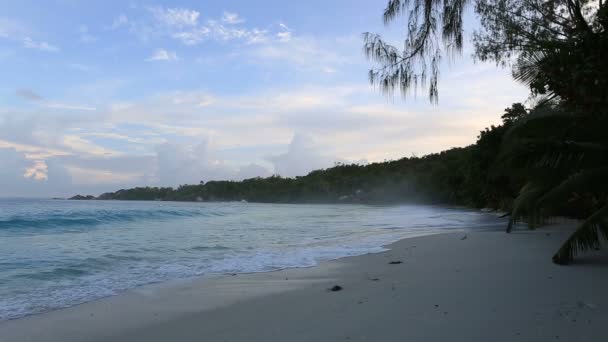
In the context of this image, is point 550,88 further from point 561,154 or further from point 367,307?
point 367,307

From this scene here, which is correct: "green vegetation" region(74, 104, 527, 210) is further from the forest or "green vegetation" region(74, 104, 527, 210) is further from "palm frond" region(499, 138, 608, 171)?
"palm frond" region(499, 138, 608, 171)

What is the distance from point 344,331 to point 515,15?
7655mm

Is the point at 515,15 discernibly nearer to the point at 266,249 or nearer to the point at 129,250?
the point at 266,249

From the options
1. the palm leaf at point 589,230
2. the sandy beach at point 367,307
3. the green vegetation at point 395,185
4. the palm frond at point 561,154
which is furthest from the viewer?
the green vegetation at point 395,185

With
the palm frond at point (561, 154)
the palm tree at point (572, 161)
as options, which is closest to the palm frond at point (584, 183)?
the palm tree at point (572, 161)

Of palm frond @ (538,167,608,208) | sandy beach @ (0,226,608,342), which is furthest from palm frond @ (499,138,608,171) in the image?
sandy beach @ (0,226,608,342)

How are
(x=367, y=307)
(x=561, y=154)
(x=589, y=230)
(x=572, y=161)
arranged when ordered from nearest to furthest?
(x=367, y=307) → (x=589, y=230) → (x=561, y=154) → (x=572, y=161)

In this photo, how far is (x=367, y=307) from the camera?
3959mm

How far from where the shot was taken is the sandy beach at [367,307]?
3.19 meters

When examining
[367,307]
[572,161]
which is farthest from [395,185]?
[367,307]

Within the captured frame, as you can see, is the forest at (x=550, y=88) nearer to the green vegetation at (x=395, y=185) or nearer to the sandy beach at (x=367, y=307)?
the sandy beach at (x=367, y=307)

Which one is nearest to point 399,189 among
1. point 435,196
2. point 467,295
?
point 435,196

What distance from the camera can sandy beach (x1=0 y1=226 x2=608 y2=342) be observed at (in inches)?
126

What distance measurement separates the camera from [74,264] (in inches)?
306
